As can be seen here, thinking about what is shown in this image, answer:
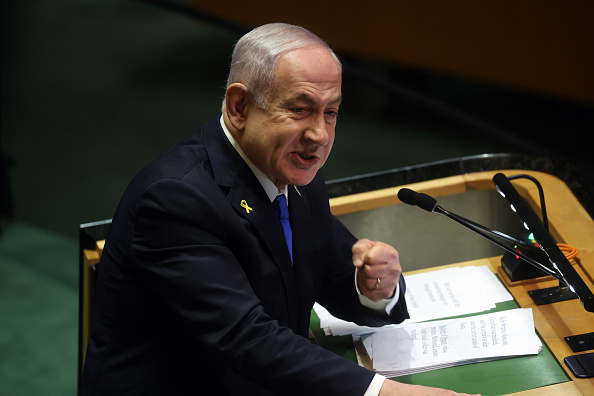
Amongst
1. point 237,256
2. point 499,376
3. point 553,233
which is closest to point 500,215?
point 553,233

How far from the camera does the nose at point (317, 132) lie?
70.6 inches

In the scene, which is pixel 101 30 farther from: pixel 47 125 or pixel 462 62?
pixel 462 62

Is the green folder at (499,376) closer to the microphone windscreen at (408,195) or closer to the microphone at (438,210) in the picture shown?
the microphone at (438,210)

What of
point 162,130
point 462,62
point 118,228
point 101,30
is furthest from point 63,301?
point 101,30

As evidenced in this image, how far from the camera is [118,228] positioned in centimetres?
181

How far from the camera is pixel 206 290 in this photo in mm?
1684

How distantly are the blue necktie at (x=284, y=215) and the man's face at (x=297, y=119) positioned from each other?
106 mm

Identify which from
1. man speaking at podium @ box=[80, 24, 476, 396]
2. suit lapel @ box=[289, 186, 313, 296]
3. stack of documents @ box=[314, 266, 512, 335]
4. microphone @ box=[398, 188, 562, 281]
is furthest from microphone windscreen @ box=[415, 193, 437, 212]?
stack of documents @ box=[314, 266, 512, 335]

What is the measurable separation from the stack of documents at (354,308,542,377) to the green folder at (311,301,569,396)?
0.02m

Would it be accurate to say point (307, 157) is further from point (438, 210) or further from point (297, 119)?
point (438, 210)

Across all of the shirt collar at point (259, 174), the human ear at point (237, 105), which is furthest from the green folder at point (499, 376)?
the human ear at point (237, 105)

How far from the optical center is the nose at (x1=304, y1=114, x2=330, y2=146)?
1794 mm

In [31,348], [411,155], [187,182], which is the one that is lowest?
[31,348]

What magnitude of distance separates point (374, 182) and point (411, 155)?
8.14 ft
